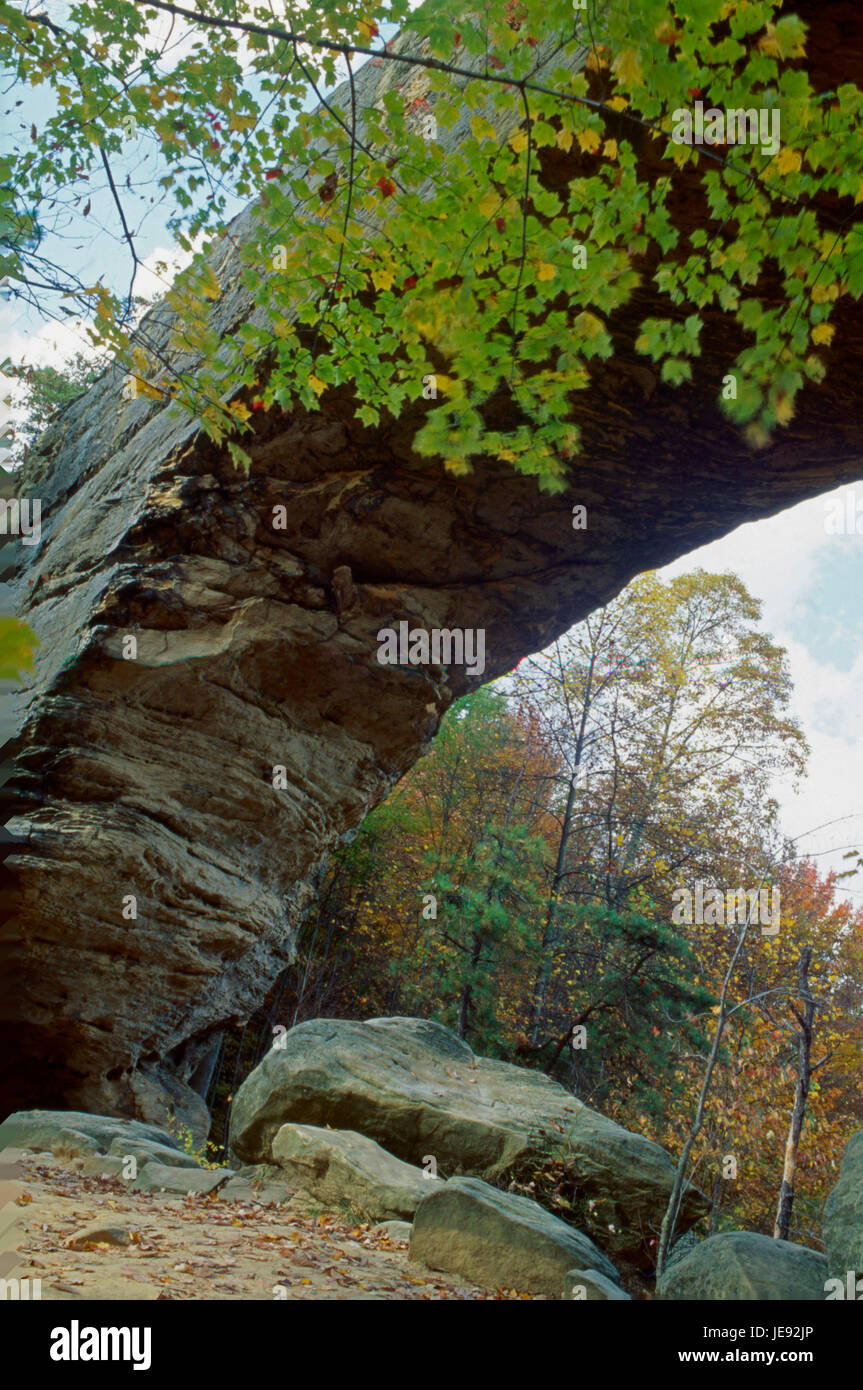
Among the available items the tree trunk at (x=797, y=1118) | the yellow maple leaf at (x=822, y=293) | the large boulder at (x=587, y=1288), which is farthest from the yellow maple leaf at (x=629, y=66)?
the tree trunk at (x=797, y=1118)

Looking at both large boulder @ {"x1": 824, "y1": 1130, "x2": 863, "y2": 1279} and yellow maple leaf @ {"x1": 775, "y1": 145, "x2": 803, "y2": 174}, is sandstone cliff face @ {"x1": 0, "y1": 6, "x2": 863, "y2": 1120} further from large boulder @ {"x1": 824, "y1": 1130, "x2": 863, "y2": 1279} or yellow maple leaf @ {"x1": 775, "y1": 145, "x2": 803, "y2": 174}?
large boulder @ {"x1": 824, "y1": 1130, "x2": 863, "y2": 1279}

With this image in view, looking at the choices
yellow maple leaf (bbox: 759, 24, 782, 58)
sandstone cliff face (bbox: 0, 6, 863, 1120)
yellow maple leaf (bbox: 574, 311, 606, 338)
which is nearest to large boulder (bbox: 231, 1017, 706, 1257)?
sandstone cliff face (bbox: 0, 6, 863, 1120)

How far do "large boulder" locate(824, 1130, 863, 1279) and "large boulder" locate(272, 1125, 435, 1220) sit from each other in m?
3.21

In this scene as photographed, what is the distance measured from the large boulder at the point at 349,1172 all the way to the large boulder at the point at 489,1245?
106cm

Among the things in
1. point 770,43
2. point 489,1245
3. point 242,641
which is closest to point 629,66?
point 770,43

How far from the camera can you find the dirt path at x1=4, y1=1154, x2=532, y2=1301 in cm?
407

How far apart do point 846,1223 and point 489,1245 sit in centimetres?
253

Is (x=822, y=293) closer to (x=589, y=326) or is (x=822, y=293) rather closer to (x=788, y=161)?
(x=788, y=161)

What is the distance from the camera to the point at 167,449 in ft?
29.5

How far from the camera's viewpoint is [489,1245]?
5.73 meters
